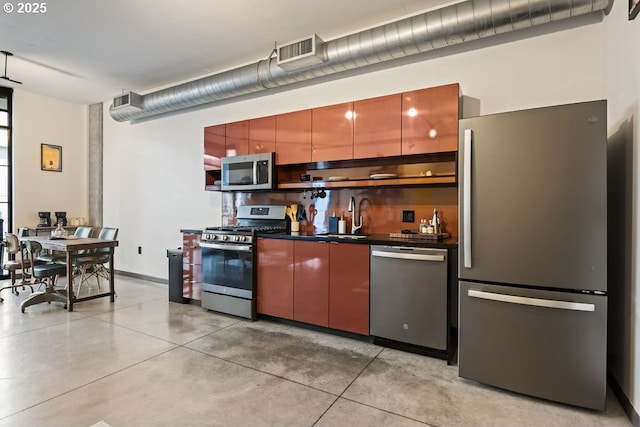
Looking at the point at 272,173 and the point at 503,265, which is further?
the point at 272,173

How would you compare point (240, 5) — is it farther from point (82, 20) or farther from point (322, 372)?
point (322, 372)

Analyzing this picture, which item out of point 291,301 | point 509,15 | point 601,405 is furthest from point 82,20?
point 601,405

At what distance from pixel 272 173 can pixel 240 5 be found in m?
1.68

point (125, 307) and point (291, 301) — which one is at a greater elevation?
point (291, 301)

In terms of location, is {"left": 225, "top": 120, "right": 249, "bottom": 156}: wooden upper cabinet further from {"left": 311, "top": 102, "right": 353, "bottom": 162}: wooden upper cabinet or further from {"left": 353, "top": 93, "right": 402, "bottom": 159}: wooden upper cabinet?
{"left": 353, "top": 93, "right": 402, "bottom": 159}: wooden upper cabinet

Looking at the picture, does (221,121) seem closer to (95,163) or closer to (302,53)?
(302,53)

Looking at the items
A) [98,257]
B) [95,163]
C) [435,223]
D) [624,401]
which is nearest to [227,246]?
[98,257]

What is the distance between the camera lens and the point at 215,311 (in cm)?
413

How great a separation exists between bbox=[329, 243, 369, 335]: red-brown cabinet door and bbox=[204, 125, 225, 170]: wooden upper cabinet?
86.2 inches

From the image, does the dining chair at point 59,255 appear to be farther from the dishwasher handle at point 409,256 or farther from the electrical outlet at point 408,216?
the electrical outlet at point 408,216

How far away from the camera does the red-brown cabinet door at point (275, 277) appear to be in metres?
3.59

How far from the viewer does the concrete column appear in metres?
6.51

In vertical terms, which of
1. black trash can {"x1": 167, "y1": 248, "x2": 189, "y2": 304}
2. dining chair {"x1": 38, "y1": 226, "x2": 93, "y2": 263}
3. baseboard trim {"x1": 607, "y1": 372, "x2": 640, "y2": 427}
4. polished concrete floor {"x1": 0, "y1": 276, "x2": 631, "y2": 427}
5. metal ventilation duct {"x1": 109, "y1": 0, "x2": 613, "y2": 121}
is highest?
metal ventilation duct {"x1": 109, "y1": 0, "x2": 613, "y2": 121}

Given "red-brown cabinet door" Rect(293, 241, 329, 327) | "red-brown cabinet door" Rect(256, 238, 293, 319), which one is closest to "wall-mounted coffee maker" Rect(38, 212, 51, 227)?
"red-brown cabinet door" Rect(256, 238, 293, 319)
